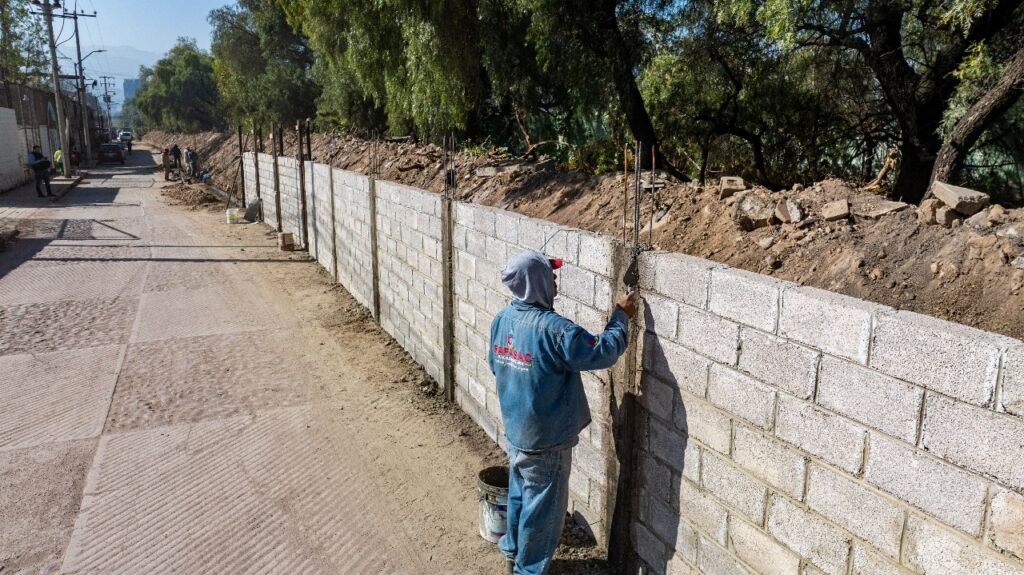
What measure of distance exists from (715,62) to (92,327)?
30.2ft

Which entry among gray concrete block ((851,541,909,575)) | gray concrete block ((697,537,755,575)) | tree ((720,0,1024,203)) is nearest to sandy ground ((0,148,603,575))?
gray concrete block ((697,537,755,575))

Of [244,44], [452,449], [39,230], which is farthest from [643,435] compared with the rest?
[244,44]

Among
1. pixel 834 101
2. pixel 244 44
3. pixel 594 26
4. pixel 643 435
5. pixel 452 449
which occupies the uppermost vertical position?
pixel 244 44

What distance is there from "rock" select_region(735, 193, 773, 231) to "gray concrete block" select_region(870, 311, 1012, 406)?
1.98 metres

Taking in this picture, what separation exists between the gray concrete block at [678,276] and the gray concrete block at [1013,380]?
1.30 m

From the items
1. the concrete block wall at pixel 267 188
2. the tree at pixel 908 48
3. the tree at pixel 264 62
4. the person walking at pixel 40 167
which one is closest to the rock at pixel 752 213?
the tree at pixel 908 48

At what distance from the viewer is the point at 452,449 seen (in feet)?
18.6

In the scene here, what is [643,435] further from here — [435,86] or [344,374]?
[435,86]

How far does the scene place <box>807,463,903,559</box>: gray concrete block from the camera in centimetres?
237

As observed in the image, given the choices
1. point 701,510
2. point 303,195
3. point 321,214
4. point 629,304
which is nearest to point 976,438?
point 701,510

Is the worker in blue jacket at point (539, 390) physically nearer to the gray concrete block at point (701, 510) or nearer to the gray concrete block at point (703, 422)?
the gray concrete block at point (703, 422)

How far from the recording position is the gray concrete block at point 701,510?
3160 mm

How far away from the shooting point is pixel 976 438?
6.81 feet

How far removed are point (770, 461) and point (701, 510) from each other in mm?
573
